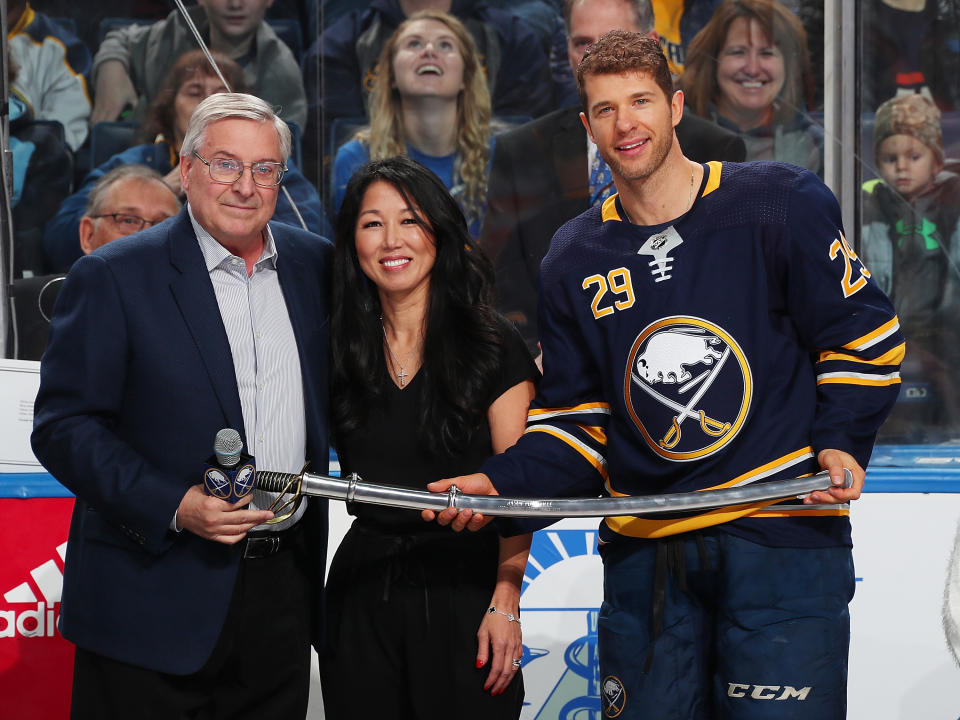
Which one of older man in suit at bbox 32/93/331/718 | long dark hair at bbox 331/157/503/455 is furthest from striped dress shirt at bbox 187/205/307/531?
long dark hair at bbox 331/157/503/455

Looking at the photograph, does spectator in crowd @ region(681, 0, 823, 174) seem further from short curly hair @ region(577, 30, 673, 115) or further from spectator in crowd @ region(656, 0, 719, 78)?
short curly hair @ region(577, 30, 673, 115)

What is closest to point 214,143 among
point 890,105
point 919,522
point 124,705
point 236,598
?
point 236,598

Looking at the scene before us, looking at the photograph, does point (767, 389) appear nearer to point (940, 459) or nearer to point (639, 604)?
point (639, 604)

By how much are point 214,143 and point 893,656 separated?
243cm

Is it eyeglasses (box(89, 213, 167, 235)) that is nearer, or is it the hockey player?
the hockey player

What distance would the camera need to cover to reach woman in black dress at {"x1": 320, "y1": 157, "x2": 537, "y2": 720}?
7.54 feet

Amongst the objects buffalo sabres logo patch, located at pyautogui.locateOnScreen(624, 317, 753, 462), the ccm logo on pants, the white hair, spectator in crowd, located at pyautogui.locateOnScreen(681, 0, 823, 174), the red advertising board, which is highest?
spectator in crowd, located at pyautogui.locateOnScreen(681, 0, 823, 174)

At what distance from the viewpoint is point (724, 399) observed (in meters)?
2.03

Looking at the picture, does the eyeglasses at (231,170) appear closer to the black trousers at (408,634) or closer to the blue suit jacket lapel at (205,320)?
the blue suit jacket lapel at (205,320)

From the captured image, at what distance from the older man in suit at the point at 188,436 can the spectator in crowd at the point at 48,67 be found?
2.74 meters

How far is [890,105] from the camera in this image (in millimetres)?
4496

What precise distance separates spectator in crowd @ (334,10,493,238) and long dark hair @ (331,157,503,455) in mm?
2294

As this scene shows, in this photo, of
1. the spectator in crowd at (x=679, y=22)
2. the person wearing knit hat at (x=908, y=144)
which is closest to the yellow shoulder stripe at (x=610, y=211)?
the spectator in crowd at (x=679, y=22)

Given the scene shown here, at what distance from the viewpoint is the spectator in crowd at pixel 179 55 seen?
470 cm
